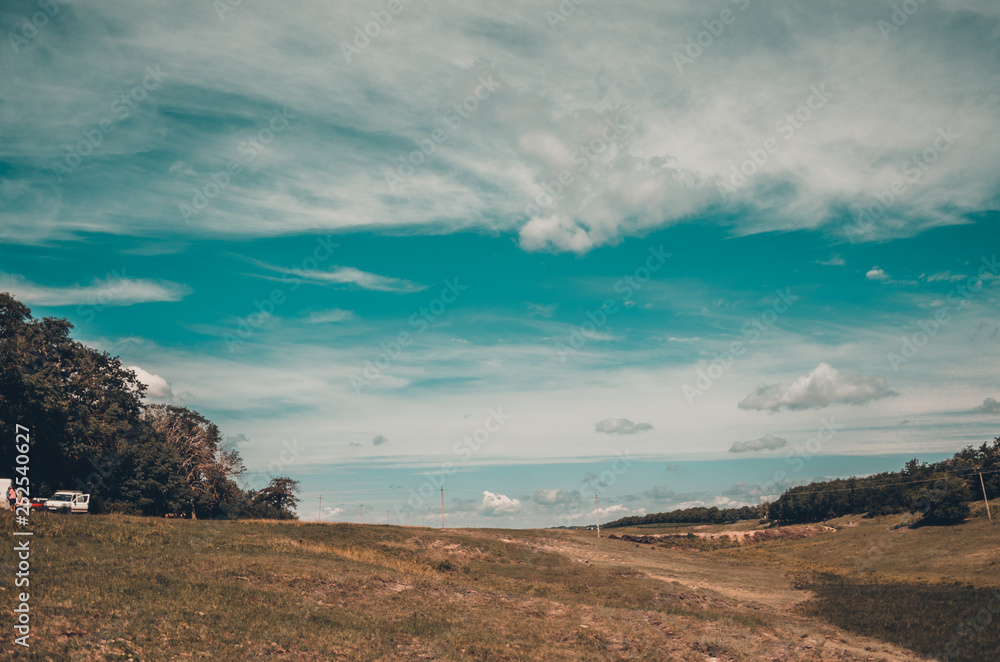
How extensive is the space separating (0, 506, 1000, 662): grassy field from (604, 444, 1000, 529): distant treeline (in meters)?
52.4

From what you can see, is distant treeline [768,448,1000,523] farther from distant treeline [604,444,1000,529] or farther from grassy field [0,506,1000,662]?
grassy field [0,506,1000,662]

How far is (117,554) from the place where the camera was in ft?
95.9

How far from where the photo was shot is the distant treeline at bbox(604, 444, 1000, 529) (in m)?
97.8

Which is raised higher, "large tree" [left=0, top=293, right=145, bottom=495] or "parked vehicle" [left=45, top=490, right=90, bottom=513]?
"large tree" [left=0, top=293, right=145, bottom=495]

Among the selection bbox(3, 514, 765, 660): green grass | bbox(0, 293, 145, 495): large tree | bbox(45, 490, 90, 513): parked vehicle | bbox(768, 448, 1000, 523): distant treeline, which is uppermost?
bbox(0, 293, 145, 495): large tree

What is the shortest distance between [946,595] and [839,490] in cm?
11709

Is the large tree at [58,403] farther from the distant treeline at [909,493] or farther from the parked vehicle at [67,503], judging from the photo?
the distant treeline at [909,493]

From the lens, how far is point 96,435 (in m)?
64.7

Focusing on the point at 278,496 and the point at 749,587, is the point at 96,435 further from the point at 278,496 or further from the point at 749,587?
the point at 749,587

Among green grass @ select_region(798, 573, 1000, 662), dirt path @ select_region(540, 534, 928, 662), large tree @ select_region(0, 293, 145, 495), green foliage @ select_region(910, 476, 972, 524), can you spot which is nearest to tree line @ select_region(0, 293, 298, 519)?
large tree @ select_region(0, 293, 145, 495)

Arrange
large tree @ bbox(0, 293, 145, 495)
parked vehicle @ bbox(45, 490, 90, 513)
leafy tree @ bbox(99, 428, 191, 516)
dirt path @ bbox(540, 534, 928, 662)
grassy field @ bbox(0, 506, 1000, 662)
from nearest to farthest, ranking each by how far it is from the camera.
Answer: grassy field @ bbox(0, 506, 1000, 662), dirt path @ bbox(540, 534, 928, 662), parked vehicle @ bbox(45, 490, 90, 513), large tree @ bbox(0, 293, 145, 495), leafy tree @ bbox(99, 428, 191, 516)

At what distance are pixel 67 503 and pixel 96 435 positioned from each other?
15.9m

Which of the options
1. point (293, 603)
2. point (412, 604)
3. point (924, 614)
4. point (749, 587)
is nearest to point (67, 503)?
point (293, 603)

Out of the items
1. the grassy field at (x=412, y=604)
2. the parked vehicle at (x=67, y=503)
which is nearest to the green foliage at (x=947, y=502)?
the grassy field at (x=412, y=604)
